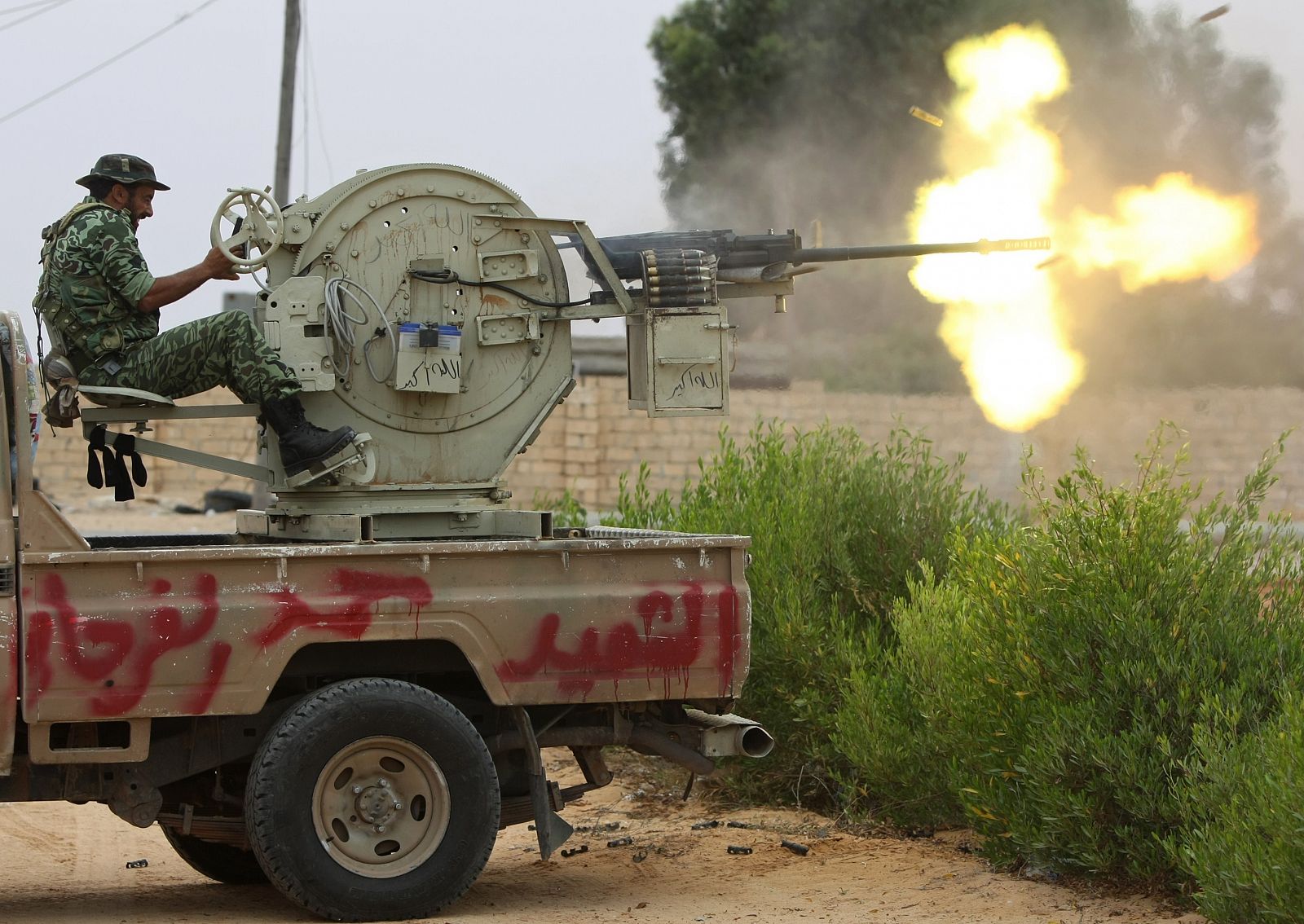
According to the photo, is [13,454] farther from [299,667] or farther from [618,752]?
[618,752]

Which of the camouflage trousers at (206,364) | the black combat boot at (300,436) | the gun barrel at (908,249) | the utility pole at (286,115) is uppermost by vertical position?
the utility pole at (286,115)

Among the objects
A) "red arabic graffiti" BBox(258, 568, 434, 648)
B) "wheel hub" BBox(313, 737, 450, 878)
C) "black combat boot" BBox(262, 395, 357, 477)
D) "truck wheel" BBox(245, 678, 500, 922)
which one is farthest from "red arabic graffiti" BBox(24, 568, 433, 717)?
"black combat boot" BBox(262, 395, 357, 477)

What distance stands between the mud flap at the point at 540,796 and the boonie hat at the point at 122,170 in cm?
265

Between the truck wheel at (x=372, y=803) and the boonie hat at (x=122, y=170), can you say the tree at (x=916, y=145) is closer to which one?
the boonie hat at (x=122, y=170)

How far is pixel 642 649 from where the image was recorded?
21.7 feet

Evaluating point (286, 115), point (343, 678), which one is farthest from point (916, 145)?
point (343, 678)

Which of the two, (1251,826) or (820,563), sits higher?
(820,563)

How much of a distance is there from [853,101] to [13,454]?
1234 inches

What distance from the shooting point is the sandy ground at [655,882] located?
6.68 meters

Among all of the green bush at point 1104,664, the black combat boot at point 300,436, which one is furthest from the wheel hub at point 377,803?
the green bush at point 1104,664

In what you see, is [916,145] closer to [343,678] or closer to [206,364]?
[206,364]

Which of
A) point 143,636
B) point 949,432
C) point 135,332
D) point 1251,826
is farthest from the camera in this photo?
point 949,432

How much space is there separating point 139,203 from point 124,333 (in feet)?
1.95

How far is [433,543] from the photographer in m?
6.42
